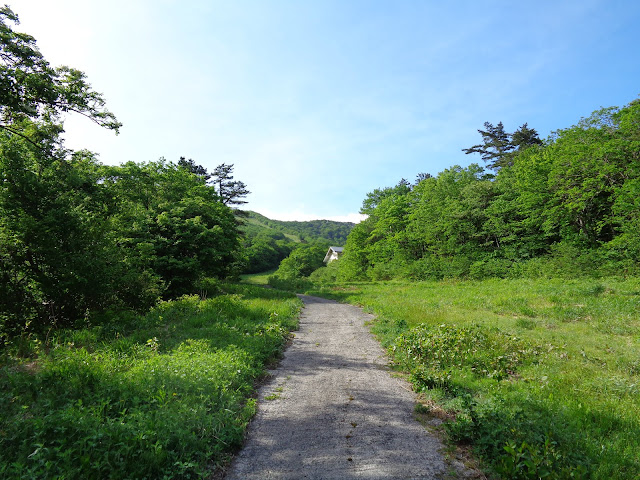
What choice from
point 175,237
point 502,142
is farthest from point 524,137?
point 175,237

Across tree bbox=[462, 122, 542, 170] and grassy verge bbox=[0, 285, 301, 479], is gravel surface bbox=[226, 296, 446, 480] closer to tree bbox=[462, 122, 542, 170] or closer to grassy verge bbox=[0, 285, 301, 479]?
grassy verge bbox=[0, 285, 301, 479]

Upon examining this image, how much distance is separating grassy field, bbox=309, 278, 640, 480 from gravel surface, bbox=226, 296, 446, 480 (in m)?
0.65

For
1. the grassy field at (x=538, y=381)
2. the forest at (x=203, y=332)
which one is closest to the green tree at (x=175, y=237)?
the forest at (x=203, y=332)

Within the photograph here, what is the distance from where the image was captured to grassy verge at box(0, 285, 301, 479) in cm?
356

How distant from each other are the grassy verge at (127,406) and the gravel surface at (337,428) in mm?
441

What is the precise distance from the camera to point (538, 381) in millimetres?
6066

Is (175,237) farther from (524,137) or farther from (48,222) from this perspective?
(524,137)

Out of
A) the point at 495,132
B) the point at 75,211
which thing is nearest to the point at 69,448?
the point at 75,211

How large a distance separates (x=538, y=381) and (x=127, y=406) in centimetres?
751

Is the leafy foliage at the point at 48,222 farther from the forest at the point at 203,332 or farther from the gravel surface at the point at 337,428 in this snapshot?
the gravel surface at the point at 337,428

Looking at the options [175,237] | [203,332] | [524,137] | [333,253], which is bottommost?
[203,332]

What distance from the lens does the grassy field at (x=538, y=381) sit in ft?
12.2

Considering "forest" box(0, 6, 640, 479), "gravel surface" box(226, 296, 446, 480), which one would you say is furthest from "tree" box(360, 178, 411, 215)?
"gravel surface" box(226, 296, 446, 480)

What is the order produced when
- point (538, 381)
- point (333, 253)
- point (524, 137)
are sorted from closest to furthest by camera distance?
point (538, 381)
point (524, 137)
point (333, 253)
